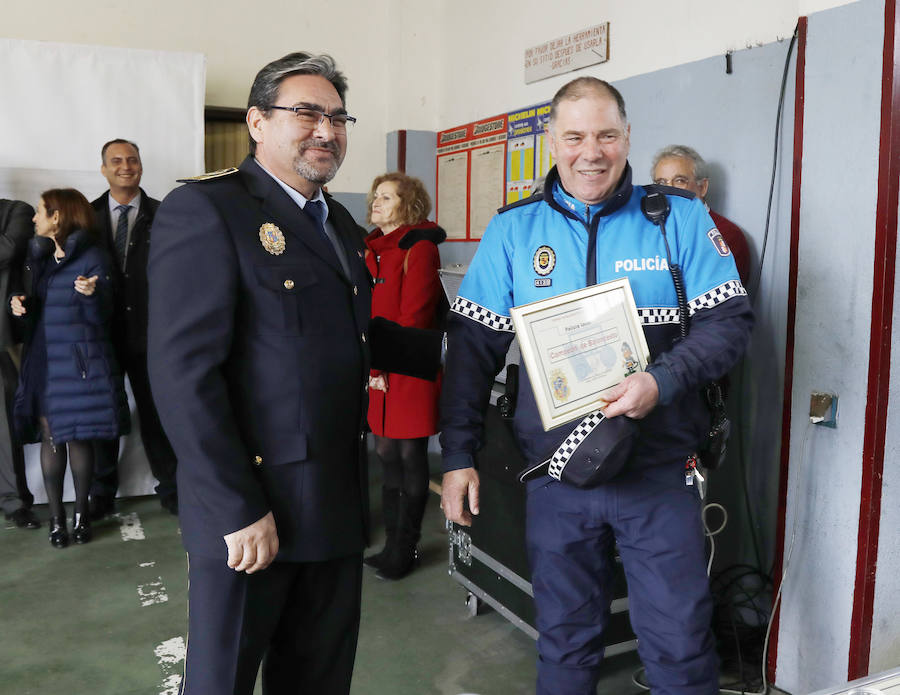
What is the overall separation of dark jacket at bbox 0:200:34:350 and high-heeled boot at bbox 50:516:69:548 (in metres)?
0.92

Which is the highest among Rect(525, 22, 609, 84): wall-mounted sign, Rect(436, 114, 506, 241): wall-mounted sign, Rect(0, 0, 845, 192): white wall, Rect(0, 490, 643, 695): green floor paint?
Rect(0, 0, 845, 192): white wall

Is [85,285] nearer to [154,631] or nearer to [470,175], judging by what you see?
[154,631]

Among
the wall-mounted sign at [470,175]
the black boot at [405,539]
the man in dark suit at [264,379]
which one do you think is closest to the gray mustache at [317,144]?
the man in dark suit at [264,379]

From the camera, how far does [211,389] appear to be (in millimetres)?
1408

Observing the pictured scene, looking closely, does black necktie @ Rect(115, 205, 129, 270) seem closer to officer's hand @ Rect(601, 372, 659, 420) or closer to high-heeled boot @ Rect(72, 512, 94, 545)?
high-heeled boot @ Rect(72, 512, 94, 545)

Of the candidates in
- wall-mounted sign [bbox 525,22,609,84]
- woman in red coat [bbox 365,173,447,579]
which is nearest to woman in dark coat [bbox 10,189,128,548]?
woman in red coat [bbox 365,173,447,579]

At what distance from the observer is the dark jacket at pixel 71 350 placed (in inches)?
148

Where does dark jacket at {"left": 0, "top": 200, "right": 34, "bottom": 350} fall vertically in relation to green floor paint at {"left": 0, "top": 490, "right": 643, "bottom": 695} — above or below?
above

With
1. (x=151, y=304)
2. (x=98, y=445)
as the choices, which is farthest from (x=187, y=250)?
(x=98, y=445)

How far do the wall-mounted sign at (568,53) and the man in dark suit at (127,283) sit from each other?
208 cm

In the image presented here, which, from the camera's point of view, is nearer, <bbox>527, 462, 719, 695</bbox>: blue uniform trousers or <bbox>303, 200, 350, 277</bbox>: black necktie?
<bbox>303, 200, 350, 277</bbox>: black necktie

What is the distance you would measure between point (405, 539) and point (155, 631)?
102 centimetres

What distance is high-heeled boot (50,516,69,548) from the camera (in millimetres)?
3760

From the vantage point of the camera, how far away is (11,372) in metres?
4.19
